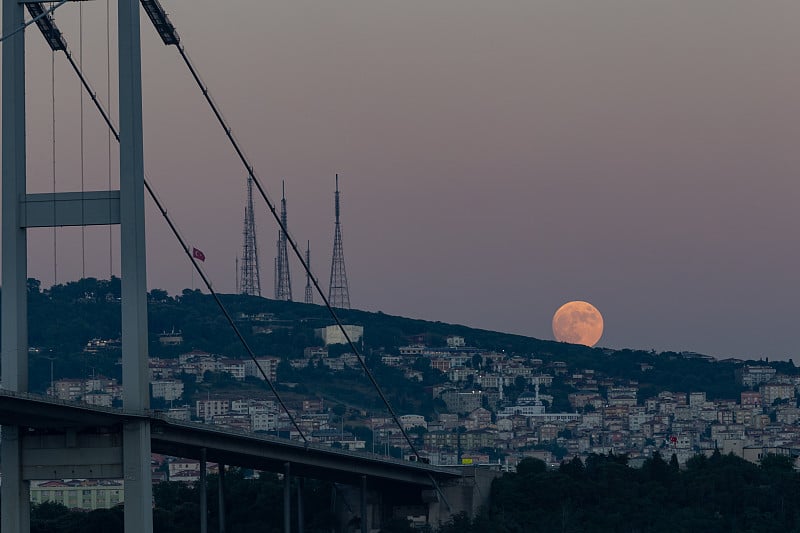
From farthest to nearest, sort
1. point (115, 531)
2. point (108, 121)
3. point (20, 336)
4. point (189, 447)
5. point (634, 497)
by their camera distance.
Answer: point (634, 497) → point (115, 531) → point (189, 447) → point (108, 121) → point (20, 336)

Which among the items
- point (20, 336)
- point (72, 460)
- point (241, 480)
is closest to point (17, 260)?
point (20, 336)

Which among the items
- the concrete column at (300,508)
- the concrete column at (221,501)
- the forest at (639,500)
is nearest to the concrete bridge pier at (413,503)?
the forest at (639,500)

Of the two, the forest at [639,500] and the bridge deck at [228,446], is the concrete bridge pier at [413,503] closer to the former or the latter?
the bridge deck at [228,446]

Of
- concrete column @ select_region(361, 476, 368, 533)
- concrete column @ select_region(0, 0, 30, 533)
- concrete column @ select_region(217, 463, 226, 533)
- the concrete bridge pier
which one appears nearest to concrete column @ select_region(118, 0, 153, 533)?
concrete column @ select_region(0, 0, 30, 533)

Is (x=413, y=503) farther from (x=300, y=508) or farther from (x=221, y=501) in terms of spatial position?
(x=221, y=501)

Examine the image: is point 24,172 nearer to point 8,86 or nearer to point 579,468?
point 8,86

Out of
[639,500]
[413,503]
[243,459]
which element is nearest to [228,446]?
[243,459]
